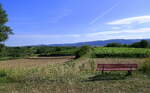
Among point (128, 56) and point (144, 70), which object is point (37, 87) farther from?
point (128, 56)

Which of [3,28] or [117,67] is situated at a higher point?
[3,28]

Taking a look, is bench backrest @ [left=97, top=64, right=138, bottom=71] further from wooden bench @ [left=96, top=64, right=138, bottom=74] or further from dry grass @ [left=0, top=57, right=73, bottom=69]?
dry grass @ [left=0, top=57, right=73, bottom=69]

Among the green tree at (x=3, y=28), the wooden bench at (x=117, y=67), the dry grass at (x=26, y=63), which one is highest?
the green tree at (x=3, y=28)

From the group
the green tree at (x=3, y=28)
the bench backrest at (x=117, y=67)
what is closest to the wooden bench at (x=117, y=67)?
the bench backrest at (x=117, y=67)

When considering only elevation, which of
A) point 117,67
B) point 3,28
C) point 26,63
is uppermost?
point 3,28

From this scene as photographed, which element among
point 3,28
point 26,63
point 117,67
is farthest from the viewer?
point 26,63

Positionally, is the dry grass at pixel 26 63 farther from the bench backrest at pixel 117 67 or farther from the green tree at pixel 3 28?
the bench backrest at pixel 117 67

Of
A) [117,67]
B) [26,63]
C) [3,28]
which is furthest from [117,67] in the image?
[26,63]

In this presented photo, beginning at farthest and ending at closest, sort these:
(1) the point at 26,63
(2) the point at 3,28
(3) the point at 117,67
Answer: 1. (1) the point at 26,63
2. (2) the point at 3,28
3. (3) the point at 117,67

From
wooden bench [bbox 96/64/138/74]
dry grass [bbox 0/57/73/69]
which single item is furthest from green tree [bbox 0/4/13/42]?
wooden bench [bbox 96/64/138/74]

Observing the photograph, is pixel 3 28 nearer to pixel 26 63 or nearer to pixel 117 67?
pixel 26 63

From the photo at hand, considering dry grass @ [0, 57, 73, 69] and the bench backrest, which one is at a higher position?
the bench backrest

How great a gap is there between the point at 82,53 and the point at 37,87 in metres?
24.6

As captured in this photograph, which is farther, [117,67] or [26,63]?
[26,63]
